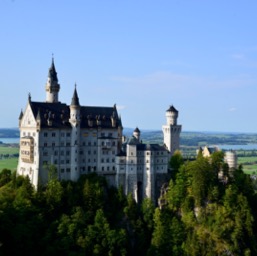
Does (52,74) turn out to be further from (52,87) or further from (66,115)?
(66,115)

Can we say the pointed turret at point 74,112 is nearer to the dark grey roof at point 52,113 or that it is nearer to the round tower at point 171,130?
the dark grey roof at point 52,113

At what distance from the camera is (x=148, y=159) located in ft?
356

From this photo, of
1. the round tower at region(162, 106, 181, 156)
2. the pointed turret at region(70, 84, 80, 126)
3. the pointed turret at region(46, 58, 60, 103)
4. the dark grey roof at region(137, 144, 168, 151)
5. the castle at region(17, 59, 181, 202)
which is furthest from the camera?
the round tower at region(162, 106, 181, 156)

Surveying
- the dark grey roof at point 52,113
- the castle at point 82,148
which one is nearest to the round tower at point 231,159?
the castle at point 82,148

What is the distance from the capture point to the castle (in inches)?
3984

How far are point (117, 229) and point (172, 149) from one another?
107 feet

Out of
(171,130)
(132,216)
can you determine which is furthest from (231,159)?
(132,216)

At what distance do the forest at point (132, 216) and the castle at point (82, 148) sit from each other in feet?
9.21

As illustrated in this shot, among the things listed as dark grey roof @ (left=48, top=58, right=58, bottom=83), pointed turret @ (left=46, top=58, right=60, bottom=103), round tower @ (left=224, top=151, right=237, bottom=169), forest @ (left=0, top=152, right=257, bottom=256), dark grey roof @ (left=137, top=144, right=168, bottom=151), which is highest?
dark grey roof @ (left=48, top=58, right=58, bottom=83)

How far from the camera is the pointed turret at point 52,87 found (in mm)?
113438

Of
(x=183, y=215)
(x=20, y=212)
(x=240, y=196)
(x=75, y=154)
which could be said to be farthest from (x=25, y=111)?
(x=240, y=196)

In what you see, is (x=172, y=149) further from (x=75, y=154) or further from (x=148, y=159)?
(x=75, y=154)

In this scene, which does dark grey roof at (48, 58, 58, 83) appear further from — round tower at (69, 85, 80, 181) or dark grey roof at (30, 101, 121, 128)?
round tower at (69, 85, 80, 181)

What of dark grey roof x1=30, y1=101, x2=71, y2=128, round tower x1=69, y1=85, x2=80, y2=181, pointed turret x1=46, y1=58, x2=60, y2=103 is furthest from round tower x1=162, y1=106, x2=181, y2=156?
pointed turret x1=46, y1=58, x2=60, y2=103
